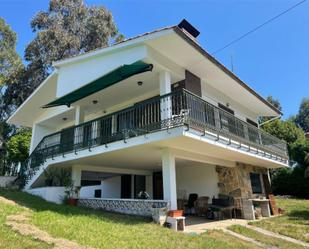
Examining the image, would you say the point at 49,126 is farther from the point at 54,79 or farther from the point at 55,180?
the point at 55,180

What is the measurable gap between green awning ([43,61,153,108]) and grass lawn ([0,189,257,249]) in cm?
555

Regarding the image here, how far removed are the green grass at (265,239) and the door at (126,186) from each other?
8905mm

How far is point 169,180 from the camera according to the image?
10422 mm

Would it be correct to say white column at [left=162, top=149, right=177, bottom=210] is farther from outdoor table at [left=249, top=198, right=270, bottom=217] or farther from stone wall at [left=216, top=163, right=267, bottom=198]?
outdoor table at [left=249, top=198, right=270, bottom=217]

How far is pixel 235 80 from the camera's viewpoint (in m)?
14.2

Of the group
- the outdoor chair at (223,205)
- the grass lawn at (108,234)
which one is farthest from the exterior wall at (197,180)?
the grass lawn at (108,234)

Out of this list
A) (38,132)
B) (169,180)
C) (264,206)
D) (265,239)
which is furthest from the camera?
(38,132)

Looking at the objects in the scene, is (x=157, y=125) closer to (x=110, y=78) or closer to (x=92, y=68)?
(x=110, y=78)

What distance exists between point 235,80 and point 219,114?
112 inches

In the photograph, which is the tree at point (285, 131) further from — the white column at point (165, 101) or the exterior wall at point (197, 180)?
the white column at point (165, 101)

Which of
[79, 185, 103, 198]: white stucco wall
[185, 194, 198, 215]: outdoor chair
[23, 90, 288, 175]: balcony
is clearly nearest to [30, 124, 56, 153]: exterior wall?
[23, 90, 288, 175]: balcony

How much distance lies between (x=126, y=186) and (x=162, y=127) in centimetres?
978

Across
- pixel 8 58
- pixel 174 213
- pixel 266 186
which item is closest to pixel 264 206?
pixel 266 186

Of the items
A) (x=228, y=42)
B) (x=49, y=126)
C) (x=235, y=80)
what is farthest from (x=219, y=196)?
(x=49, y=126)
